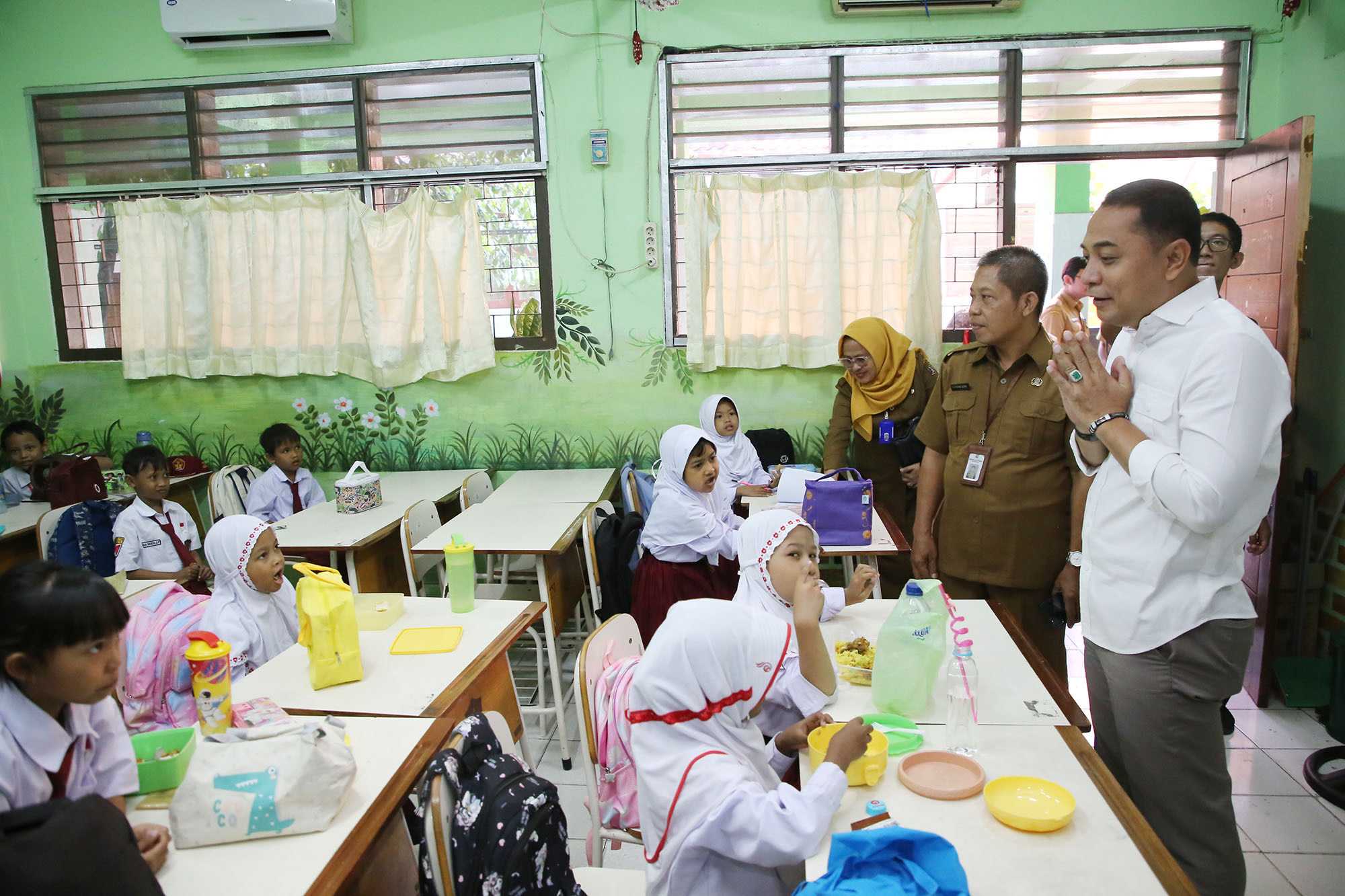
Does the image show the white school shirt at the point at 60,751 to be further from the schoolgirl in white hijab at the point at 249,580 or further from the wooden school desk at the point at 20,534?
the wooden school desk at the point at 20,534

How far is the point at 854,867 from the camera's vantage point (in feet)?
3.66

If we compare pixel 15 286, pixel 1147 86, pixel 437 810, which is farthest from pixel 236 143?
pixel 1147 86

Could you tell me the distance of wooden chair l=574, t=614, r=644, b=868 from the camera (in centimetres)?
177

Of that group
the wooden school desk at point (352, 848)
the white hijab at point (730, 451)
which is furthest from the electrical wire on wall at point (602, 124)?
the wooden school desk at point (352, 848)

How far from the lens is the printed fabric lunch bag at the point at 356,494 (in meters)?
3.95

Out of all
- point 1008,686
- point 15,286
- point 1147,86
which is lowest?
point 1008,686

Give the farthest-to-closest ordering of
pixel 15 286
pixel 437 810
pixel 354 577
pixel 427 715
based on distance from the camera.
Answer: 1. pixel 15 286
2. pixel 354 577
3. pixel 427 715
4. pixel 437 810

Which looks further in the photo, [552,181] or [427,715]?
[552,181]

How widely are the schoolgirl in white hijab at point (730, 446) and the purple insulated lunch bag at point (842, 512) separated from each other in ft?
→ 3.70

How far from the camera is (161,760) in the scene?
151cm

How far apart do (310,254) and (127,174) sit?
4.05 ft

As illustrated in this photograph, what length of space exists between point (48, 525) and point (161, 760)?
9.74 ft

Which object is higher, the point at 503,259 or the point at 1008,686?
the point at 503,259

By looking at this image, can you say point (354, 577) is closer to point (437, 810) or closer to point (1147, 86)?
point (437, 810)
